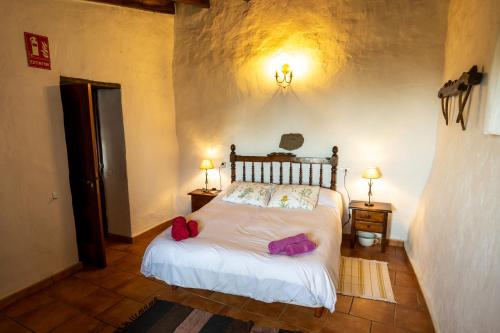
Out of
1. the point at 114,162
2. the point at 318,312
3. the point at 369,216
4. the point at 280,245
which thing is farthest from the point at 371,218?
the point at 114,162

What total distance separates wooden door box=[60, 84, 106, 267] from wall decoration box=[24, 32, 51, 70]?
262mm

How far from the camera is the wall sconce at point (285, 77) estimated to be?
11.7ft

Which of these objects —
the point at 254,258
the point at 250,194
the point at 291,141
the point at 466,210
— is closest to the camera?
the point at 466,210

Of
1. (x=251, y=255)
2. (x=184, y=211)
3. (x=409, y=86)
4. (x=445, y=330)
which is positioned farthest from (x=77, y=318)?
(x=409, y=86)

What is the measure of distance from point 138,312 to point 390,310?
211 centimetres

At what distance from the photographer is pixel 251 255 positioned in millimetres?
2182

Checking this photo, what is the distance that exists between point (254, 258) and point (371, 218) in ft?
5.98

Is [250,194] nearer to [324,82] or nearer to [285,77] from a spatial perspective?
[285,77]

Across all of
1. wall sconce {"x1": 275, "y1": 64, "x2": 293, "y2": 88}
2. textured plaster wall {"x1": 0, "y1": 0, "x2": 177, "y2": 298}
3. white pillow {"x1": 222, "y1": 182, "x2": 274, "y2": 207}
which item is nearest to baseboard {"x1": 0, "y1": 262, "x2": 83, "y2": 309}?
textured plaster wall {"x1": 0, "y1": 0, "x2": 177, "y2": 298}

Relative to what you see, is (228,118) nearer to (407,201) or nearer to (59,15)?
(59,15)

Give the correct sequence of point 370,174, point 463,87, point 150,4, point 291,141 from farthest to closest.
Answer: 1. point 291,141
2. point 150,4
3. point 370,174
4. point 463,87

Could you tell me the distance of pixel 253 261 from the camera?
7.07 ft

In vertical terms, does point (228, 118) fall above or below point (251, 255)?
above

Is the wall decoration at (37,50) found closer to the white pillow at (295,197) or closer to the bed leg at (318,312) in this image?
the white pillow at (295,197)
